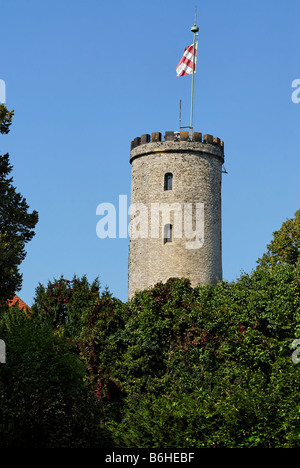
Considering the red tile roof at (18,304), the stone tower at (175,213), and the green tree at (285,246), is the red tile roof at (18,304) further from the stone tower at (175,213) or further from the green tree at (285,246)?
the green tree at (285,246)

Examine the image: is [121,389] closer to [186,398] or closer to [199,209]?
[186,398]

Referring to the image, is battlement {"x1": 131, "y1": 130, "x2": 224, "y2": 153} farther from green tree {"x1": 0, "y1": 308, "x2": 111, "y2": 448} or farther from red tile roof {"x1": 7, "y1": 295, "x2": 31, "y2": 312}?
green tree {"x1": 0, "y1": 308, "x2": 111, "y2": 448}

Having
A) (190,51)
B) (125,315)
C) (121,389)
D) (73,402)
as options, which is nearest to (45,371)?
(73,402)

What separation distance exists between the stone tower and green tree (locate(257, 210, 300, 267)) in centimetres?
396

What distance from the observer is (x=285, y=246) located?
41.8 meters

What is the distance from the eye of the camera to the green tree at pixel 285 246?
41.4 m

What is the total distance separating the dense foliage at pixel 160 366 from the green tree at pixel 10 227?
1.34 metres

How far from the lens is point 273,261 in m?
Answer: 41.4

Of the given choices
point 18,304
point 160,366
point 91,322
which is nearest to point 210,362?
point 160,366

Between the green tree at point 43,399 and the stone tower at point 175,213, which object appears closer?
the green tree at point 43,399

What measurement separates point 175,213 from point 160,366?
49.4ft

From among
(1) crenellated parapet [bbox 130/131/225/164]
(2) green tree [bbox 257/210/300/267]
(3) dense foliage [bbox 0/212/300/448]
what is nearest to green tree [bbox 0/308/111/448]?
(3) dense foliage [bbox 0/212/300/448]

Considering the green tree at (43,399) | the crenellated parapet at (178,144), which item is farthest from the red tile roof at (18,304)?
the crenellated parapet at (178,144)
